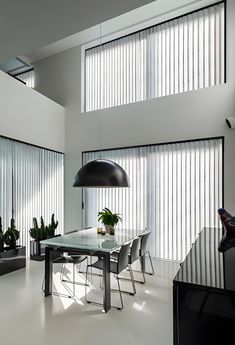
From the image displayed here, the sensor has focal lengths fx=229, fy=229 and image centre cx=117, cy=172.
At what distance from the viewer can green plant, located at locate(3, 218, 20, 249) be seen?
4422 mm

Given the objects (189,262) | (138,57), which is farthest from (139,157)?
(189,262)

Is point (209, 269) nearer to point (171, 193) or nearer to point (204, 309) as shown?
point (204, 309)

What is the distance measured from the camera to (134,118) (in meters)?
5.35

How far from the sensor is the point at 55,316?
9.30ft

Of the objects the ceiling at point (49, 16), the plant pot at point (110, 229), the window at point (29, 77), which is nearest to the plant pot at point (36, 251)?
the plant pot at point (110, 229)

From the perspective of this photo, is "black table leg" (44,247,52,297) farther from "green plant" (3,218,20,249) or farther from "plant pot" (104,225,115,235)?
"green plant" (3,218,20,249)

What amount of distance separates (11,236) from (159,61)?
493 cm

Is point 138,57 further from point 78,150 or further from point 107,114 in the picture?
point 78,150

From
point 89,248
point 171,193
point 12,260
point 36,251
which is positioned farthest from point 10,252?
point 171,193

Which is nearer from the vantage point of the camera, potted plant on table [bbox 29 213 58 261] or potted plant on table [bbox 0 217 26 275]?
potted plant on table [bbox 0 217 26 275]

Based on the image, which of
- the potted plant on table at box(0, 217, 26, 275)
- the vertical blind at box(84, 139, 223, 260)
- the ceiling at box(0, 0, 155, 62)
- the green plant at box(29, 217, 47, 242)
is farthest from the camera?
the green plant at box(29, 217, 47, 242)

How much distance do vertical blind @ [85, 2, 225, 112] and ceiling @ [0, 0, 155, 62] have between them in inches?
142

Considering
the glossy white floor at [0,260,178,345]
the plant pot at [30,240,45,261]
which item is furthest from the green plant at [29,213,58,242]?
the glossy white floor at [0,260,178,345]

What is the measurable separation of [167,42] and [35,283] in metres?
5.59
